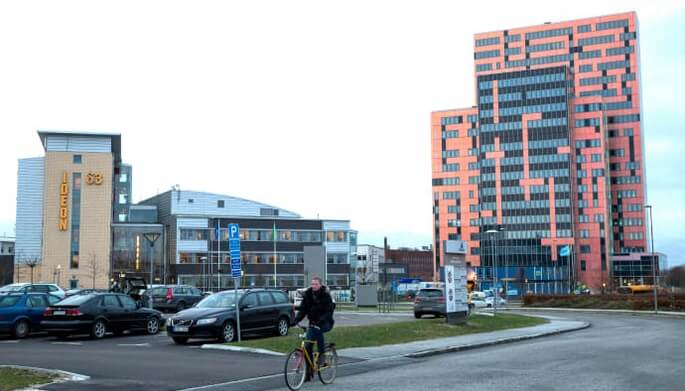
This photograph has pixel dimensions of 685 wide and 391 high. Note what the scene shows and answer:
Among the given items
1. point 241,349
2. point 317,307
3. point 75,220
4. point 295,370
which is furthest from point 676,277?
point 295,370

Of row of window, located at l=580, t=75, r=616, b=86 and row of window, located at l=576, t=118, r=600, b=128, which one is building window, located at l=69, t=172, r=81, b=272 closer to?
row of window, located at l=576, t=118, r=600, b=128

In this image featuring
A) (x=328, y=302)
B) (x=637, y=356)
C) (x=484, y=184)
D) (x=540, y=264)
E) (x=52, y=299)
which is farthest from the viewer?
(x=484, y=184)

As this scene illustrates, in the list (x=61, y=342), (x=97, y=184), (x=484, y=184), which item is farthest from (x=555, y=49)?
(x=61, y=342)

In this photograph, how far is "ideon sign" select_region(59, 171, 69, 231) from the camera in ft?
323

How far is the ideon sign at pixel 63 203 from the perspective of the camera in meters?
98.6

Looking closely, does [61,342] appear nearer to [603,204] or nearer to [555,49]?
[603,204]

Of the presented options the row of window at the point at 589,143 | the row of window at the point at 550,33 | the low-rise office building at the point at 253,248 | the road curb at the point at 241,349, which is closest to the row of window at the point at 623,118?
the row of window at the point at 589,143

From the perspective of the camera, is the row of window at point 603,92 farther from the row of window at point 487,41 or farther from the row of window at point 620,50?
the row of window at point 487,41

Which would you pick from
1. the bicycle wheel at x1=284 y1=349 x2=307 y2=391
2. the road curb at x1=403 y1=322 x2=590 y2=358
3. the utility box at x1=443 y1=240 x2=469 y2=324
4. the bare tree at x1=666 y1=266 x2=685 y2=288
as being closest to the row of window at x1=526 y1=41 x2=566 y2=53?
the bare tree at x1=666 y1=266 x2=685 y2=288

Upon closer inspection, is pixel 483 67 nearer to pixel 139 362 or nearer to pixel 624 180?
pixel 624 180

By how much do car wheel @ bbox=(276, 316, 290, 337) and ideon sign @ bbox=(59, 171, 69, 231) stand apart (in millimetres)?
82811

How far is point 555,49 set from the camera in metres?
158

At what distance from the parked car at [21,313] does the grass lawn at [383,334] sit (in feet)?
27.5

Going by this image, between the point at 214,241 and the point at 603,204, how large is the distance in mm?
78730
